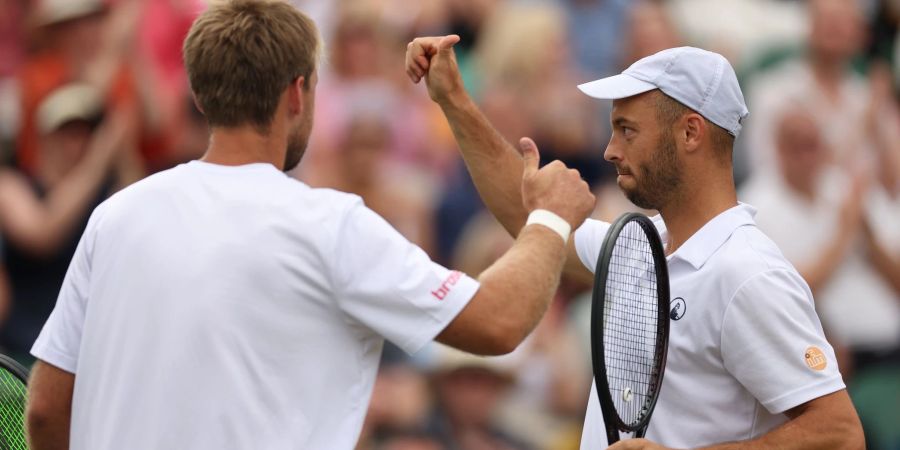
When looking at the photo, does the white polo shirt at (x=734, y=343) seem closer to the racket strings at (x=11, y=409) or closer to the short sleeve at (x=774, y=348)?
the short sleeve at (x=774, y=348)

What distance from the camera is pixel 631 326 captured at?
11.3 feet

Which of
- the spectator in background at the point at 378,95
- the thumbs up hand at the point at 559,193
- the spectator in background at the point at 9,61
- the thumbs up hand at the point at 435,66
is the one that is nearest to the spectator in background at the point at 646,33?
the spectator in background at the point at 378,95

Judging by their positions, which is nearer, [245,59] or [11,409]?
[245,59]

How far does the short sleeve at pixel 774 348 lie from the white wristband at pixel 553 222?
17.6 inches

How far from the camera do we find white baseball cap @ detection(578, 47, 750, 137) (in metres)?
3.50

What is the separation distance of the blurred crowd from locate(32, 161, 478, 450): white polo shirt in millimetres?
3499

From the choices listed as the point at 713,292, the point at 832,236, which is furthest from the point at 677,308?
the point at 832,236

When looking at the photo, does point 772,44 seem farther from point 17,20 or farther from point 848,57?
point 17,20

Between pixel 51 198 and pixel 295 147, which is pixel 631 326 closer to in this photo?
pixel 295 147

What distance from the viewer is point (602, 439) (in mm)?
3449

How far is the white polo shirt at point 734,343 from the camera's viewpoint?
3.19 m

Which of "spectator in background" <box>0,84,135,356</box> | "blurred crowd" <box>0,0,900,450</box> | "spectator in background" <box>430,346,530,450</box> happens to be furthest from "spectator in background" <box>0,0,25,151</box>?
"spectator in background" <box>430,346,530,450</box>

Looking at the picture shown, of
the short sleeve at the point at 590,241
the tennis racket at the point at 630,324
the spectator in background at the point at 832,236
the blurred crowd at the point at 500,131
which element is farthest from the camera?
the spectator in background at the point at 832,236

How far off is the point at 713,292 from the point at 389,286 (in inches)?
34.6
